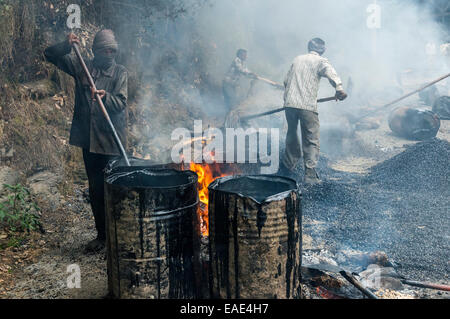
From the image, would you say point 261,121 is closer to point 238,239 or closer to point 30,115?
point 30,115

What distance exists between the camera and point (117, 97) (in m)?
3.97

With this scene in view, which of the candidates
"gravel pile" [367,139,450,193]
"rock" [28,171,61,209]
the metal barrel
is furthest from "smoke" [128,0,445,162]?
"rock" [28,171,61,209]

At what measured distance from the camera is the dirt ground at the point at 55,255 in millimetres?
3398

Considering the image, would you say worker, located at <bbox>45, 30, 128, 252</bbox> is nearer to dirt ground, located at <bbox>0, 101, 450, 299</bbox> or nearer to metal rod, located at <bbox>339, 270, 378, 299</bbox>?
dirt ground, located at <bbox>0, 101, 450, 299</bbox>

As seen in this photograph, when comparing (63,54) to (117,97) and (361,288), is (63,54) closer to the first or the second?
(117,97)

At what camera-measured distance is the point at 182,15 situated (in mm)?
12391

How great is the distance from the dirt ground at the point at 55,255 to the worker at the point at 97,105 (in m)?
0.36

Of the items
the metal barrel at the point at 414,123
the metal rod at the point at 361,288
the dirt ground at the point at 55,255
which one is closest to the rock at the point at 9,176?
the dirt ground at the point at 55,255

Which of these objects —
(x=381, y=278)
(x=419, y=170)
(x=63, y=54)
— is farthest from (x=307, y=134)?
(x=63, y=54)

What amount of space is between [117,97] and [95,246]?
1.66m

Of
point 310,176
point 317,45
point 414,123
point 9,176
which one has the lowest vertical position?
point 310,176

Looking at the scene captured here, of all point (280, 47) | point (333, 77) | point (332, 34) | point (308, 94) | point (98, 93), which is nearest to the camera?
point (98, 93)

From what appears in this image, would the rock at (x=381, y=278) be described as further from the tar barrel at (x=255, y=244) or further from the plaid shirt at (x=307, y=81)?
the plaid shirt at (x=307, y=81)
